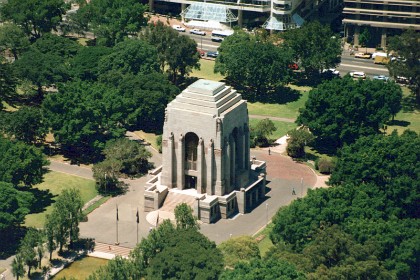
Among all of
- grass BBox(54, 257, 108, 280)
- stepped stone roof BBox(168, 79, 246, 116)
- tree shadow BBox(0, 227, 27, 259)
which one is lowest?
grass BBox(54, 257, 108, 280)

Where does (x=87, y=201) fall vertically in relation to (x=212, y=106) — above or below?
below

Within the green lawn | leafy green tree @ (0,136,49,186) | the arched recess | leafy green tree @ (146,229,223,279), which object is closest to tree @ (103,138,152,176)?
the green lawn

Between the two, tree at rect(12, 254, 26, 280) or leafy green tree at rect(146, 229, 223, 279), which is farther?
tree at rect(12, 254, 26, 280)

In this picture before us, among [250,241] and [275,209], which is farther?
[275,209]

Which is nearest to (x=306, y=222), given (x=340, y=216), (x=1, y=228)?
(x=340, y=216)

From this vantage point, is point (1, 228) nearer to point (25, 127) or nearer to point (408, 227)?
point (25, 127)

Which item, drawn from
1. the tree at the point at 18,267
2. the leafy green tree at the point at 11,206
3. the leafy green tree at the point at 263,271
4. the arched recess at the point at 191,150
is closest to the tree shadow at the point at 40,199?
the leafy green tree at the point at 11,206

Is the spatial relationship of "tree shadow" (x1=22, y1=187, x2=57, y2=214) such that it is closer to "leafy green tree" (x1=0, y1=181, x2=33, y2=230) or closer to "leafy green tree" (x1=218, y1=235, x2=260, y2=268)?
"leafy green tree" (x1=0, y1=181, x2=33, y2=230)

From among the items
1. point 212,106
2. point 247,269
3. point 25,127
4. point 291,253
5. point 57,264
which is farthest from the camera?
point 25,127
